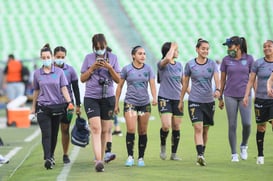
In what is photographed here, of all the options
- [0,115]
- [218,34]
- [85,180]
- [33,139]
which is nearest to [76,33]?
[218,34]

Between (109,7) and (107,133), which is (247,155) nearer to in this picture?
(107,133)

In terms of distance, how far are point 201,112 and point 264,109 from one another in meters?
1.04

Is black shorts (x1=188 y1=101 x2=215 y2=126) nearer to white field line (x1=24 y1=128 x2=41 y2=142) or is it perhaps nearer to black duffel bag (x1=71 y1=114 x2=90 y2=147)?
black duffel bag (x1=71 y1=114 x2=90 y2=147)

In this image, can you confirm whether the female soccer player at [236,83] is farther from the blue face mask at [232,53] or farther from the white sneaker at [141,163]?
the white sneaker at [141,163]

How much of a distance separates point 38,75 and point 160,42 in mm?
32073

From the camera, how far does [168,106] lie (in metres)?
15.4

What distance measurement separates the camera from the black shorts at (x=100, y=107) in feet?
45.0

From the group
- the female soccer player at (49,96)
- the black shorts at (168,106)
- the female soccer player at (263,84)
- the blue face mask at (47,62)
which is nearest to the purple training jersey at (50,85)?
the female soccer player at (49,96)

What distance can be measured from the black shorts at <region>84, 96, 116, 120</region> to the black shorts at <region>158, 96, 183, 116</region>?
5.10ft

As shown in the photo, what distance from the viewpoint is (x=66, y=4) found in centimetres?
4866

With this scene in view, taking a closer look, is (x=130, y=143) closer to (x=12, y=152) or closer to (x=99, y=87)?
(x=99, y=87)

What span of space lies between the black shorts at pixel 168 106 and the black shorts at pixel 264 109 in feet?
5.46

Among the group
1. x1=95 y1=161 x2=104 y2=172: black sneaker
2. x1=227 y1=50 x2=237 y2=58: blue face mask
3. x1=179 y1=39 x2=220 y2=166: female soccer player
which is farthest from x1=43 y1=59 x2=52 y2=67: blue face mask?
x1=227 y1=50 x2=237 y2=58: blue face mask

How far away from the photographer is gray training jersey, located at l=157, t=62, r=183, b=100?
15422 mm
